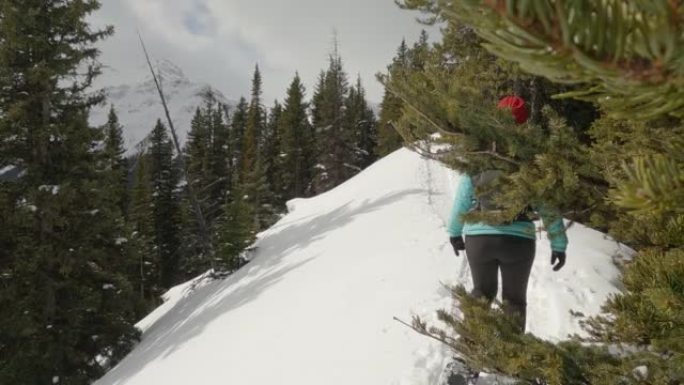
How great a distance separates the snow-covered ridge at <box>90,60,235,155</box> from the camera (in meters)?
135

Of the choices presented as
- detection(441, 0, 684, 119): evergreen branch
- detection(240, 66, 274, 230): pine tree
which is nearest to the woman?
detection(441, 0, 684, 119): evergreen branch

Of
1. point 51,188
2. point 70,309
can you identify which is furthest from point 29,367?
point 51,188

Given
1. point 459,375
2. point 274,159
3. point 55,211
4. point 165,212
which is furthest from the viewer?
point 274,159

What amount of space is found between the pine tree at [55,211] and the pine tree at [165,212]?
29283 mm

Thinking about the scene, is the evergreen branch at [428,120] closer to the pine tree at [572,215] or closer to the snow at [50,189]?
the pine tree at [572,215]

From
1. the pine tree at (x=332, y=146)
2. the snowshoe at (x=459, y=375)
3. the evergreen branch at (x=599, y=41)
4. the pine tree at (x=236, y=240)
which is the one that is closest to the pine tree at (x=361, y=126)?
the pine tree at (x=332, y=146)

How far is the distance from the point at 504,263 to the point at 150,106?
183689 millimetres

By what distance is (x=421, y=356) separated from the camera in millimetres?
5480

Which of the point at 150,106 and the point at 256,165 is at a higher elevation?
the point at 150,106

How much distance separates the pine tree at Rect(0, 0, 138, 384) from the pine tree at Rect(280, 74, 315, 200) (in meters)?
32.1

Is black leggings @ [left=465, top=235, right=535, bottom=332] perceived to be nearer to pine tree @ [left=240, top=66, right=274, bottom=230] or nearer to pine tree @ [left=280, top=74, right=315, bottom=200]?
pine tree @ [left=240, top=66, right=274, bottom=230]

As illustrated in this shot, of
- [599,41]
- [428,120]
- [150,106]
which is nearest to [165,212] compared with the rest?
[428,120]

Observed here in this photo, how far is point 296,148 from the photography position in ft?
155

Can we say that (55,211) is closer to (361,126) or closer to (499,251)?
(499,251)
